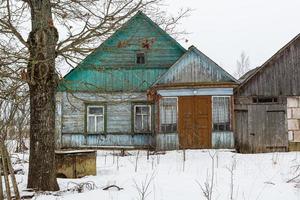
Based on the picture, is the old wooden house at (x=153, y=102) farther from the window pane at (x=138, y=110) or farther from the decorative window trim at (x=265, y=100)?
the decorative window trim at (x=265, y=100)

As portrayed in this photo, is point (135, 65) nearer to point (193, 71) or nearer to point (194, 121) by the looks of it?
point (193, 71)

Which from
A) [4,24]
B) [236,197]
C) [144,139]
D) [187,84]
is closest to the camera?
[236,197]

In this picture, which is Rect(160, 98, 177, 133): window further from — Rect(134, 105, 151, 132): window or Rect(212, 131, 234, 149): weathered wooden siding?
Rect(212, 131, 234, 149): weathered wooden siding

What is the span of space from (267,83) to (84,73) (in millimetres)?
8422

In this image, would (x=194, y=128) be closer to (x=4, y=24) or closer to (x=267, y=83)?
(x=267, y=83)

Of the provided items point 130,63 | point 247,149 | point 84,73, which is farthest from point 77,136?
point 247,149

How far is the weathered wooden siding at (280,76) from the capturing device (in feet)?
62.0

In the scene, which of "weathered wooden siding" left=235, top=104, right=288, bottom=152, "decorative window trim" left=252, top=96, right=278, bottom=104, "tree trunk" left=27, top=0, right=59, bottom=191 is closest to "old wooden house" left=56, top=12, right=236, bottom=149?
"weathered wooden siding" left=235, top=104, right=288, bottom=152

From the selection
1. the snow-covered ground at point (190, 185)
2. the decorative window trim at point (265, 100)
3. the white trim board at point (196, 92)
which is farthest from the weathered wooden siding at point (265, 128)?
the snow-covered ground at point (190, 185)

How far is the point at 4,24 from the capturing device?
796 cm

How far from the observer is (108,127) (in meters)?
20.5

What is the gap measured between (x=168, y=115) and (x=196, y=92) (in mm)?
1575

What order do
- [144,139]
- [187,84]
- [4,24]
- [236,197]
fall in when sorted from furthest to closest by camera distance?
1. [144,139]
2. [187,84]
3. [4,24]
4. [236,197]

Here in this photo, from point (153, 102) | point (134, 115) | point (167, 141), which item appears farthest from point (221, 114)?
point (134, 115)
